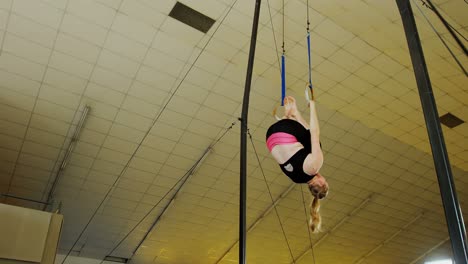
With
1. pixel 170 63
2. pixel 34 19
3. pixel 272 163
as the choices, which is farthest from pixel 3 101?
pixel 272 163

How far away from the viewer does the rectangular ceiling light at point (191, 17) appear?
5341 millimetres

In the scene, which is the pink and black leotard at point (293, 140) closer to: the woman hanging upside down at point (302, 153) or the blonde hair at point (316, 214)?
the woman hanging upside down at point (302, 153)

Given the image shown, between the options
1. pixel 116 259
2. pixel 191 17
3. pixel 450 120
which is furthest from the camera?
pixel 116 259

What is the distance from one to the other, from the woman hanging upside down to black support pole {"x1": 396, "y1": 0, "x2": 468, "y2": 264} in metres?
0.67

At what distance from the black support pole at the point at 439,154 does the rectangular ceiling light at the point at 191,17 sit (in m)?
3.49

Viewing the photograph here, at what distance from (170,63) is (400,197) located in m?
6.70

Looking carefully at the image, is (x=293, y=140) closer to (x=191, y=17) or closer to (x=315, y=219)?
(x=315, y=219)

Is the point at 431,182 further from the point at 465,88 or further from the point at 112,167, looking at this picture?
the point at 112,167

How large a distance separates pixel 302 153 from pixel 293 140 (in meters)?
0.11

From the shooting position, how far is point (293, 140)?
2.52m

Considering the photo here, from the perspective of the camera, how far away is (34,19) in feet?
17.3

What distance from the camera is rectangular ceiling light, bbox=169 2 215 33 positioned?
5.34 meters

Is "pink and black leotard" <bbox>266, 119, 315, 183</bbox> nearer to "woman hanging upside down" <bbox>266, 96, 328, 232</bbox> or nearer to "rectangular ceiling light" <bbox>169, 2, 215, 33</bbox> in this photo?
"woman hanging upside down" <bbox>266, 96, 328, 232</bbox>

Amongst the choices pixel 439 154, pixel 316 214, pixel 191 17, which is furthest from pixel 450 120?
pixel 439 154
